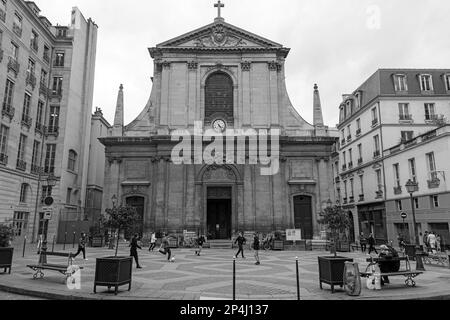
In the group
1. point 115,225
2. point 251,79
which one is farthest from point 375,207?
point 115,225

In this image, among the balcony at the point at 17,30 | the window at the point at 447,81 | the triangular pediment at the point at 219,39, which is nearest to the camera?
the balcony at the point at 17,30

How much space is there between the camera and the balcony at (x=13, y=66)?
2607 cm

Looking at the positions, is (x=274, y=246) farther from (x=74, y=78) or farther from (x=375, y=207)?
(x=74, y=78)

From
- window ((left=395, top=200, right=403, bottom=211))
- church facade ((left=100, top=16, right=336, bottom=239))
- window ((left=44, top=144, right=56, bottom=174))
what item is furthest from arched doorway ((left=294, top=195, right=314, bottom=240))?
window ((left=44, top=144, right=56, bottom=174))

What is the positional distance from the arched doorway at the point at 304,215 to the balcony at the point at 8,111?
24.1m

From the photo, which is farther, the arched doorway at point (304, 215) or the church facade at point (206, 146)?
the arched doorway at point (304, 215)

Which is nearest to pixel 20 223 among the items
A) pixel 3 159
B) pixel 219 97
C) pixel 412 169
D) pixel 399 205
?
pixel 3 159

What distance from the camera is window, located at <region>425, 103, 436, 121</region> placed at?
34406 mm

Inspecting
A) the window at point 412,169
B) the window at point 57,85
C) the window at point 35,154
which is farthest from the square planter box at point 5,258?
the window at point 412,169

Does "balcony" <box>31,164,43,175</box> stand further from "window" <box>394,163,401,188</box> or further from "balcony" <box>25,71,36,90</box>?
"window" <box>394,163,401,188</box>

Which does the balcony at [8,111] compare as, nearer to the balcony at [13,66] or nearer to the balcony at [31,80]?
the balcony at [13,66]

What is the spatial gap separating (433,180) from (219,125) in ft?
60.1

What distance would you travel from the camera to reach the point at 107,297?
8906mm

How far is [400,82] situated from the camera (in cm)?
3559
